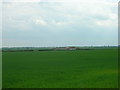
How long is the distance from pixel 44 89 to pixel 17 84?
119 centimetres

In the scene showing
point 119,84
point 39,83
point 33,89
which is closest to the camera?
point 33,89

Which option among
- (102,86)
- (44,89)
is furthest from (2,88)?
(102,86)

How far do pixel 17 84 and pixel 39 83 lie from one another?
2.37 ft

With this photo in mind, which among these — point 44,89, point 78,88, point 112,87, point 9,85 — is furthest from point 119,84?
point 9,85

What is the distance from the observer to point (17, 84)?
8.04 meters

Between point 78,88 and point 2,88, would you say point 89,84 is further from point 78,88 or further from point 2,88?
point 2,88

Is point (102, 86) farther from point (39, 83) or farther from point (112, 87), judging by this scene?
point (39, 83)

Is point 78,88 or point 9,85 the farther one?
point 9,85

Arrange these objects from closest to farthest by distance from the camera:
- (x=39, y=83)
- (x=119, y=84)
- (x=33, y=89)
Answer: (x=33, y=89), (x=119, y=84), (x=39, y=83)

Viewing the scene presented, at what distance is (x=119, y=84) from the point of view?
7.63 m

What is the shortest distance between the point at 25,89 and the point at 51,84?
3.45ft

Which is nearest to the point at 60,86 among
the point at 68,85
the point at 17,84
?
the point at 68,85

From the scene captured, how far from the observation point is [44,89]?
23.9 ft

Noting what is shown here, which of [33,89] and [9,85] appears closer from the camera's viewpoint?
[33,89]
